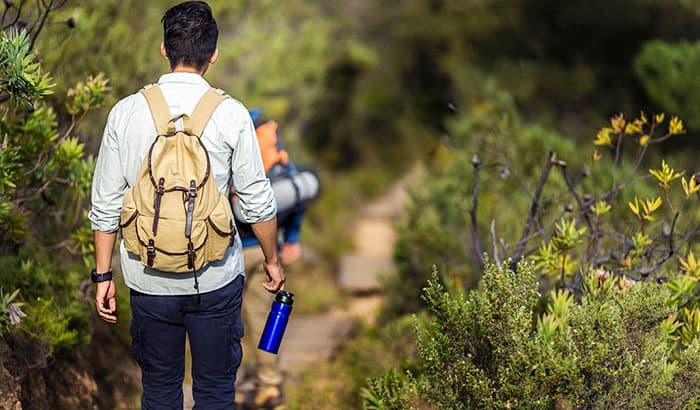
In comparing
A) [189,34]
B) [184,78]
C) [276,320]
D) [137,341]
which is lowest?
[137,341]

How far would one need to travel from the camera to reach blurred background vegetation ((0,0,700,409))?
13.1 feet

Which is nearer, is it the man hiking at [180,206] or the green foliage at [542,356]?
the man hiking at [180,206]

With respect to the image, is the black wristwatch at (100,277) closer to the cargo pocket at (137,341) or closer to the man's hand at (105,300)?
the man's hand at (105,300)

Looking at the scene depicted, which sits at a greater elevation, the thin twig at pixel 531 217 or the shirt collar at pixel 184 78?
the thin twig at pixel 531 217

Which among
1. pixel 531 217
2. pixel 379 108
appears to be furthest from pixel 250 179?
pixel 379 108

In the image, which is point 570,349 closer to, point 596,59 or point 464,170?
point 464,170

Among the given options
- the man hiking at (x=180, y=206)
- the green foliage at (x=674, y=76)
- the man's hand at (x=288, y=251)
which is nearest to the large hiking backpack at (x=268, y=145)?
the man's hand at (x=288, y=251)

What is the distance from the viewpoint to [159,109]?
2990mm

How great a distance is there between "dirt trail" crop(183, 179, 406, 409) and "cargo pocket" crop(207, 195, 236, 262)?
1.44m

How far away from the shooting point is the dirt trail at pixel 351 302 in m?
6.07

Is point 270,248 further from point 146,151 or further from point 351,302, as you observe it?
point 351,302

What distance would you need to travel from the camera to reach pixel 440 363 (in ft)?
10.5

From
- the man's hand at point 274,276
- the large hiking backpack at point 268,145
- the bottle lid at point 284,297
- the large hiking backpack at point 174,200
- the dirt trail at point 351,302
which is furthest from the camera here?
the dirt trail at point 351,302

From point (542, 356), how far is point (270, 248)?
3.29ft
